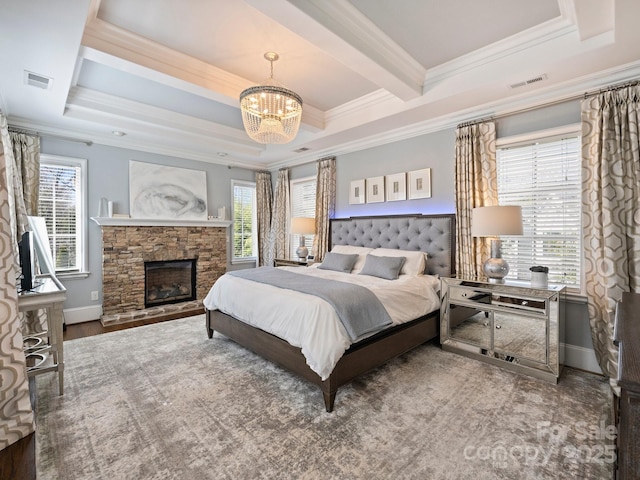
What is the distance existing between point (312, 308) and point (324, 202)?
314 centimetres

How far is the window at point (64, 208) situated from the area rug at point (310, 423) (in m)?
1.99

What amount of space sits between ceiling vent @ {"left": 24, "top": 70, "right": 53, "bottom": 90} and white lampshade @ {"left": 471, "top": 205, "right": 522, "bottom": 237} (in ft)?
14.4

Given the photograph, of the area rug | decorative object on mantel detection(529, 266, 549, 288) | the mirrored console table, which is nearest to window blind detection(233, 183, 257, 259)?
the area rug

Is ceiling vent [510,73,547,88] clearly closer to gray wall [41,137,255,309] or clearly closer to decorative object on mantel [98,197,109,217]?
gray wall [41,137,255,309]

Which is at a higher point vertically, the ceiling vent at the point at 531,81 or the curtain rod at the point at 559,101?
the ceiling vent at the point at 531,81

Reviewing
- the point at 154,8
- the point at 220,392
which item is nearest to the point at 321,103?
the point at 154,8

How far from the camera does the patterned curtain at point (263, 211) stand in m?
6.39

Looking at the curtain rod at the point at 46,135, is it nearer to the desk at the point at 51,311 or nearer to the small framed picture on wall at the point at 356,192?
the desk at the point at 51,311

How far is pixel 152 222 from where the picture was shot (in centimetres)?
496

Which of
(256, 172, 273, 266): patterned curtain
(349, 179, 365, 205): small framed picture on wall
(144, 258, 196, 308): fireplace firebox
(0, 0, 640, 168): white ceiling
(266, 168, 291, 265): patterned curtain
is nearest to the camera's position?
(0, 0, 640, 168): white ceiling

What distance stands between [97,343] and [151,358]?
96 cm

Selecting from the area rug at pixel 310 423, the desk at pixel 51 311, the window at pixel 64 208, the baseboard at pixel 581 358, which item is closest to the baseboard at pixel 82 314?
the window at pixel 64 208

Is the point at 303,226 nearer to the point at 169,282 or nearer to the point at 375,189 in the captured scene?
the point at 375,189

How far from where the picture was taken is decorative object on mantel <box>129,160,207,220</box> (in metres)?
4.89
